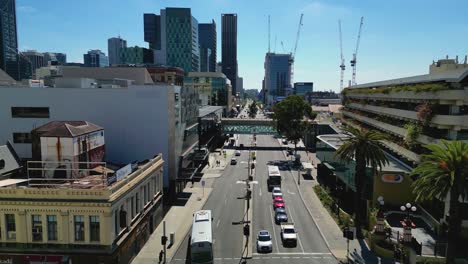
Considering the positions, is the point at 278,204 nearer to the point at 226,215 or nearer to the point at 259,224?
the point at 259,224

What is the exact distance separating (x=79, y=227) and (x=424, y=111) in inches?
1703

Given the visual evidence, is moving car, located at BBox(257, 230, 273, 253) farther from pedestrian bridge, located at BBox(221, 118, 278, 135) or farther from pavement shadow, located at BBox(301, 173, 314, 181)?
pedestrian bridge, located at BBox(221, 118, 278, 135)

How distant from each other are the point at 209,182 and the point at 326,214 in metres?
29.0

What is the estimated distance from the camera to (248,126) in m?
126

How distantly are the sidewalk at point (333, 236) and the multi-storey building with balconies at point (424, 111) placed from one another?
1033 cm

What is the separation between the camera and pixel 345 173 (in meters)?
59.9

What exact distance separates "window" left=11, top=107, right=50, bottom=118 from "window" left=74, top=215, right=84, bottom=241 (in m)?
33.2

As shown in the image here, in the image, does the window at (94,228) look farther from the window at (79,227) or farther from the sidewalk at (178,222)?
the sidewalk at (178,222)

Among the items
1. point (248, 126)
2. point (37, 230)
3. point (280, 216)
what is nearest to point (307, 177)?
point (280, 216)

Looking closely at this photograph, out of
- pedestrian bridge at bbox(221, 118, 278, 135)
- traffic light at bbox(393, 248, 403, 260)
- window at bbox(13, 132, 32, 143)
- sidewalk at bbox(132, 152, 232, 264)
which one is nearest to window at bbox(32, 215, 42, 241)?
sidewalk at bbox(132, 152, 232, 264)

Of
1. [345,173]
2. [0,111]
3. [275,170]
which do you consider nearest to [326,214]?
[345,173]

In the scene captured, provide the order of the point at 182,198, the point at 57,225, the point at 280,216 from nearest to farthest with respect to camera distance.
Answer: the point at 57,225 < the point at 280,216 < the point at 182,198

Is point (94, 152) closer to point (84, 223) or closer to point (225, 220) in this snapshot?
point (84, 223)

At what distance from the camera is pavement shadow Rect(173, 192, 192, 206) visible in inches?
2359
